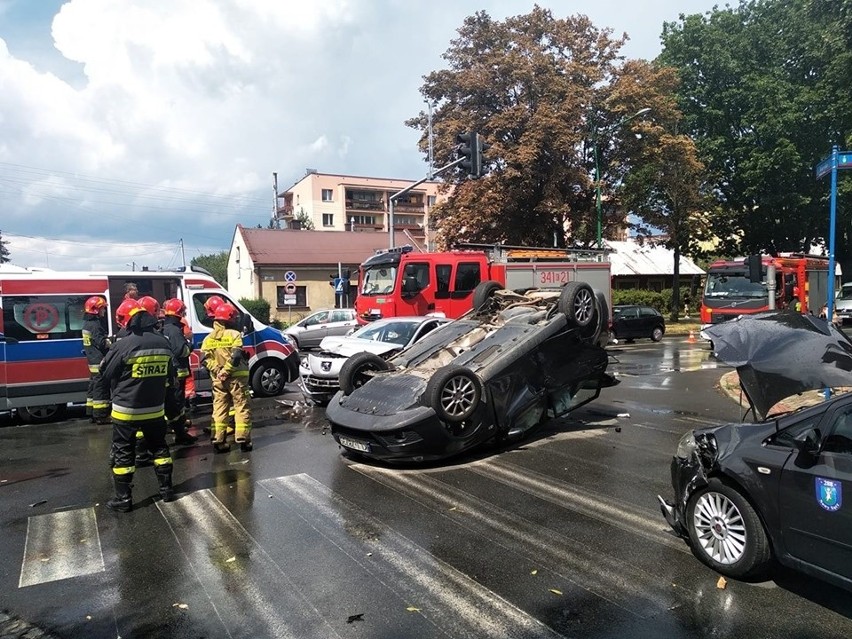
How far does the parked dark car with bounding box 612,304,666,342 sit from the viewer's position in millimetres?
24281

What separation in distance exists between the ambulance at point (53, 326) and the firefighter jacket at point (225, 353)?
3530 millimetres

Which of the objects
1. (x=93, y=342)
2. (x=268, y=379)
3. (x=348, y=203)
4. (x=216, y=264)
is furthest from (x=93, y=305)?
(x=216, y=264)

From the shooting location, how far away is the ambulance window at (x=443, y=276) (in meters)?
15.4

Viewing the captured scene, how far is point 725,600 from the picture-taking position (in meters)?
3.88

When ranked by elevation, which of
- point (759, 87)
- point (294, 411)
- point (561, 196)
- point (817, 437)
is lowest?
point (294, 411)

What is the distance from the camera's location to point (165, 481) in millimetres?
5980

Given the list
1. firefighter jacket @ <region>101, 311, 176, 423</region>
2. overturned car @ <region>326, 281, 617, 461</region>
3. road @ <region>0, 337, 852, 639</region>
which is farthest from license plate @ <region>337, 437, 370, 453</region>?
firefighter jacket @ <region>101, 311, 176, 423</region>

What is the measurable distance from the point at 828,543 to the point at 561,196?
2257cm

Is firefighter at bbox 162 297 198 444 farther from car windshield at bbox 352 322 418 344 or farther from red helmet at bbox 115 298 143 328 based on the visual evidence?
car windshield at bbox 352 322 418 344

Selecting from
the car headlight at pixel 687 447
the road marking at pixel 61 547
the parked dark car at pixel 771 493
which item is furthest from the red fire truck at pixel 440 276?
the parked dark car at pixel 771 493

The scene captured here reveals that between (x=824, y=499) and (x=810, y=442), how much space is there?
334 mm

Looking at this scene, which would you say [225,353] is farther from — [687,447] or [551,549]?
[687,447]

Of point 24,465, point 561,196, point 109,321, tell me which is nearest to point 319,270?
point 561,196

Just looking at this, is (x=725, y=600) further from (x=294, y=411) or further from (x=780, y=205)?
(x=780, y=205)
